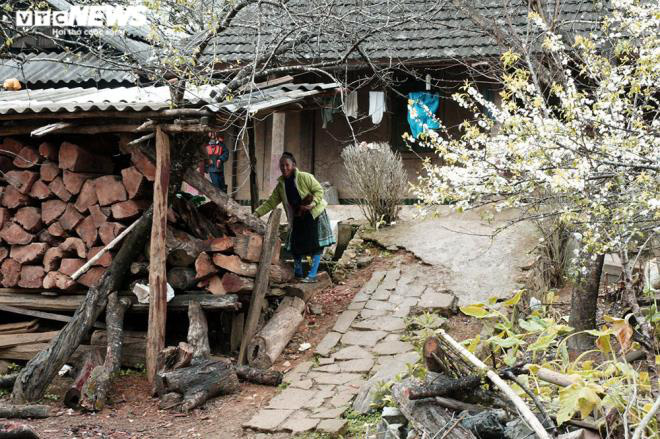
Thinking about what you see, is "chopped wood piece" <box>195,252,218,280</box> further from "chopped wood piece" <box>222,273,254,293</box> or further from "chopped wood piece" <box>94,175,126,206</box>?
"chopped wood piece" <box>94,175,126,206</box>

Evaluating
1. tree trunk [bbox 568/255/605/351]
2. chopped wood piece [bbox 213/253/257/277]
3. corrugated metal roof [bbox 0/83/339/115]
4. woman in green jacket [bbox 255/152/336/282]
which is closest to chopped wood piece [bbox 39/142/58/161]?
corrugated metal roof [bbox 0/83/339/115]

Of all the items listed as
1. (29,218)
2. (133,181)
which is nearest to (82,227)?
(29,218)

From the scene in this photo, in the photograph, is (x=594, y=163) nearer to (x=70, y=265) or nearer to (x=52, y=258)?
(x=70, y=265)

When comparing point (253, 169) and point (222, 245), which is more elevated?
point (253, 169)

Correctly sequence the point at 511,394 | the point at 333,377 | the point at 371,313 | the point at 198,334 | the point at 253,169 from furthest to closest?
A: the point at 253,169 < the point at 371,313 < the point at 198,334 < the point at 333,377 < the point at 511,394

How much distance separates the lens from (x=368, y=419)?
6438 mm

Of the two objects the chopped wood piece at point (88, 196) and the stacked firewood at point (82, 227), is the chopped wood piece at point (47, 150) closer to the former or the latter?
the stacked firewood at point (82, 227)

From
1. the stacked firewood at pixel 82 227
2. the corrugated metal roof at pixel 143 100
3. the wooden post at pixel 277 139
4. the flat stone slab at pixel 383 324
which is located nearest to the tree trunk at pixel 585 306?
the flat stone slab at pixel 383 324

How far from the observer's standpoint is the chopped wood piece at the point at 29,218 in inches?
328

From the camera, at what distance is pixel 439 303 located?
347 inches

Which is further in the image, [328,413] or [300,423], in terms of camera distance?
[328,413]

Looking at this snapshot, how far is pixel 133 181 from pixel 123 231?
21.0 inches

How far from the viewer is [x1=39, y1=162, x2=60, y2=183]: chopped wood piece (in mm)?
8289

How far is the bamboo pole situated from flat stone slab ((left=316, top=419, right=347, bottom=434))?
1341mm
